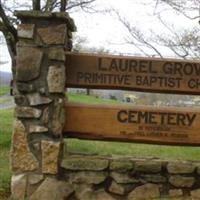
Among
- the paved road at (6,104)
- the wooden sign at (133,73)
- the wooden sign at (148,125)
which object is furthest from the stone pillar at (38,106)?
the paved road at (6,104)

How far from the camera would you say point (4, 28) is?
936cm

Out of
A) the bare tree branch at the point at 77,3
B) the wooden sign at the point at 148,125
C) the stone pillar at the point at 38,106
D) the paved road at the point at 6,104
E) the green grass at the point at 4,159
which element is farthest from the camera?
the paved road at the point at 6,104

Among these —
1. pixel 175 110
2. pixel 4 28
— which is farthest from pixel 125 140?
pixel 4 28

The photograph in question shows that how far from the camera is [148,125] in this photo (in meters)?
5.58

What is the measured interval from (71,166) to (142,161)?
31.8 inches

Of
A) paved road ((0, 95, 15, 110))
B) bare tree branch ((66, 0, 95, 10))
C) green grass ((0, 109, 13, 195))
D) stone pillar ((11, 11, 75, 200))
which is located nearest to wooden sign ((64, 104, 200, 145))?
stone pillar ((11, 11, 75, 200))

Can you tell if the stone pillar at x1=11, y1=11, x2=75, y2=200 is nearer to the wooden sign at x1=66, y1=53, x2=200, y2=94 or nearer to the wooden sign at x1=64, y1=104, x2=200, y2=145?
the wooden sign at x1=66, y1=53, x2=200, y2=94

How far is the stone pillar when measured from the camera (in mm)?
5430

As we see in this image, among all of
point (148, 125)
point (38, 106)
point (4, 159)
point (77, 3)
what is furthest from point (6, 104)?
point (148, 125)

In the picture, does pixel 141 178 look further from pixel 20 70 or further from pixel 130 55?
pixel 20 70

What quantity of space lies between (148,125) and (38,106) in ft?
4.19

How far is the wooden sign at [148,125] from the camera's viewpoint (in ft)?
18.2

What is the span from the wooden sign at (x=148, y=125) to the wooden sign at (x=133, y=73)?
261 millimetres

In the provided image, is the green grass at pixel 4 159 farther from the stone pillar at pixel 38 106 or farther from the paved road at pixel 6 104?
the paved road at pixel 6 104
